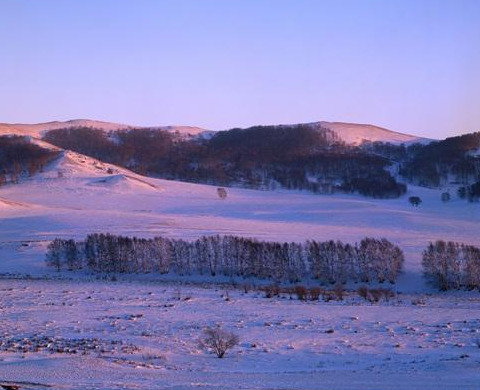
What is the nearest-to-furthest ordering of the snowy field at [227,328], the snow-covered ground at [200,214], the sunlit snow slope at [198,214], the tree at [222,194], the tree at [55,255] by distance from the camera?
1. the snowy field at [227,328]
2. the tree at [55,255]
3. the snow-covered ground at [200,214]
4. the sunlit snow slope at [198,214]
5. the tree at [222,194]

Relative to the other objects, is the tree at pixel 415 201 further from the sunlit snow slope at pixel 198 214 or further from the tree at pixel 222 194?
the tree at pixel 222 194

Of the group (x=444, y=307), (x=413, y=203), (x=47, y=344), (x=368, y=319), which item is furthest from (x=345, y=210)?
(x=47, y=344)

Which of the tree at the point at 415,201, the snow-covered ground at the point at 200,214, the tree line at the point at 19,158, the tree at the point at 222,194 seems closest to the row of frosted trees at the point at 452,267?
the snow-covered ground at the point at 200,214

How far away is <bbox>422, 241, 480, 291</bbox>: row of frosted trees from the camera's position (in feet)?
Result: 136

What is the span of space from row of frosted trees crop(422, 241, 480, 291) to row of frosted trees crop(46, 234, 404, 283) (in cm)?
279

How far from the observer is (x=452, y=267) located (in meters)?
42.8

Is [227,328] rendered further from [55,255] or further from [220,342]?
[55,255]

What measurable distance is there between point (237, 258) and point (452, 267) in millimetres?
15911

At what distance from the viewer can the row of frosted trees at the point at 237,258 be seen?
45719mm

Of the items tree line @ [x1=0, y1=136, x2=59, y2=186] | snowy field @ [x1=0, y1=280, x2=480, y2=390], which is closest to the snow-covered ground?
tree line @ [x1=0, y1=136, x2=59, y2=186]

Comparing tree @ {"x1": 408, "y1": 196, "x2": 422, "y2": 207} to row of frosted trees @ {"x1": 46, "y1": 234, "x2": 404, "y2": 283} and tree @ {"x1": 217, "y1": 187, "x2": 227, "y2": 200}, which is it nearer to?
tree @ {"x1": 217, "y1": 187, "x2": 227, "y2": 200}

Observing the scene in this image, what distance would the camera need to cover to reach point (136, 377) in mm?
12453

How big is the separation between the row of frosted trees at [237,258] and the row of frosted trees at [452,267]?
110 inches

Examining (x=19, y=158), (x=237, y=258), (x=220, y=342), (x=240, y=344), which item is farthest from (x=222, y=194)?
(x=220, y=342)
